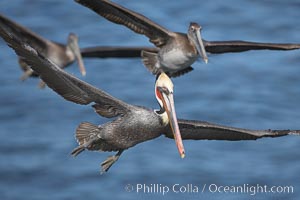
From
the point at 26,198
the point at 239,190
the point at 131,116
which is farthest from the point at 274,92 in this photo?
the point at 131,116

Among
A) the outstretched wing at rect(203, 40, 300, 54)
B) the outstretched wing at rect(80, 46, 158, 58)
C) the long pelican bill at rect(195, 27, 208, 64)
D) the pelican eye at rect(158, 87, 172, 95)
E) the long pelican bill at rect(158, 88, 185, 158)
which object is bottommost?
the long pelican bill at rect(158, 88, 185, 158)

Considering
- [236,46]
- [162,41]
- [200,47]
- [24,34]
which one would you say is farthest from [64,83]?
[24,34]

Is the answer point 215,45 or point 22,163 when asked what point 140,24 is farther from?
point 22,163

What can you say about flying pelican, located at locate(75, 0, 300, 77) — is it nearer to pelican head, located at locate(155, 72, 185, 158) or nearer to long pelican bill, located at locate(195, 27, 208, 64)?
long pelican bill, located at locate(195, 27, 208, 64)

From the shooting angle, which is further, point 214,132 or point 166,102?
point 214,132

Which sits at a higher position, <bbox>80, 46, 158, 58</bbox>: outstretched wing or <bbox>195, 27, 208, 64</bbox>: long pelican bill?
<bbox>80, 46, 158, 58</bbox>: outstretched wing

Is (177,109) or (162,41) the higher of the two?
(177,109)

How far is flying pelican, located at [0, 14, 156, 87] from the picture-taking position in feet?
52.6

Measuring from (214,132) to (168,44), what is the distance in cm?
255

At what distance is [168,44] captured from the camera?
15180 mm

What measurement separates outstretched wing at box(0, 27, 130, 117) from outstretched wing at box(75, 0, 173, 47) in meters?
2.59

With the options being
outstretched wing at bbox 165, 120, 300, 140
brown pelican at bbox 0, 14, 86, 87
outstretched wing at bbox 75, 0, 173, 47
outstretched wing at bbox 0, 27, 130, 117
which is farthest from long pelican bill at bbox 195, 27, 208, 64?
outstretched wing at bbox 0, 27, 130, 117

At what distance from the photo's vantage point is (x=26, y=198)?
56.3 feet

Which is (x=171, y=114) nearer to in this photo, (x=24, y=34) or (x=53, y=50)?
(x=24, y=34)
